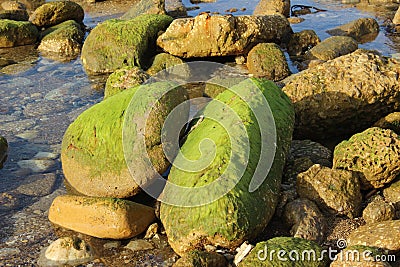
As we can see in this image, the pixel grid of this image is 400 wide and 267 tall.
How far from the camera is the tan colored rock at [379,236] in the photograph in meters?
3.96

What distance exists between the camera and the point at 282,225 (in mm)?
4773

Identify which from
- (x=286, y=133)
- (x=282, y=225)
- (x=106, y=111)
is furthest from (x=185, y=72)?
(x=282, y=225)

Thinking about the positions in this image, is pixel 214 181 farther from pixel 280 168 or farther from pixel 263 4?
pixel 263 4

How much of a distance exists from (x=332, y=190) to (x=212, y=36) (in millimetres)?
5717

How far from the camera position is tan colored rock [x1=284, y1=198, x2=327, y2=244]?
4477mm

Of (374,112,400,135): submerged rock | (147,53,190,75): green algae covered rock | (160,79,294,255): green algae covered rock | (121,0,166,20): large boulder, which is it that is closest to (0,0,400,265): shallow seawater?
(147,53,190,75): green algae covered rock

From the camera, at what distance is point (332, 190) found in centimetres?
480

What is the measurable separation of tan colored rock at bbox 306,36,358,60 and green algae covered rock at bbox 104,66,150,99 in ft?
13.4

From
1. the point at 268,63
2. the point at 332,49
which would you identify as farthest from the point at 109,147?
the point at 332,49

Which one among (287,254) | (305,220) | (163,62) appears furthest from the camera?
(163,62)

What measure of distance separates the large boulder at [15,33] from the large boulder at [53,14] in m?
0.50

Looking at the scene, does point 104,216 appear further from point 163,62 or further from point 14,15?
point 14,15

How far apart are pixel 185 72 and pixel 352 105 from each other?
14.0 feet

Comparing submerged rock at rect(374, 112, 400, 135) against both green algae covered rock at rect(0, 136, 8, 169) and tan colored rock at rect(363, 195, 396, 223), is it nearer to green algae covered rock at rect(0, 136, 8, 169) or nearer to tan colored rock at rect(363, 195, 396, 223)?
tan colored rock at rect(363, 195, 396, 223)
